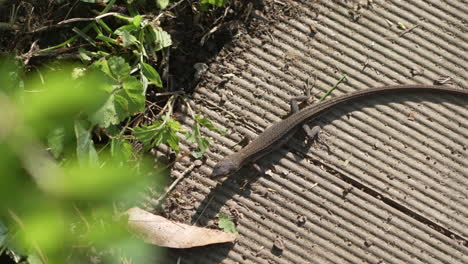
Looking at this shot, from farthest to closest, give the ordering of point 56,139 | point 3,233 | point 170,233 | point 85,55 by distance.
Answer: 1. point 170,233
2. point 85,55
3. point 3,233
4. point 56,139

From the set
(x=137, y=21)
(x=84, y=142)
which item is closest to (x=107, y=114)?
(x=84, y=142)

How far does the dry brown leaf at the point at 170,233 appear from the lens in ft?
8.23

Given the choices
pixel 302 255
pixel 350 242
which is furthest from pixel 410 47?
pixel 302 255

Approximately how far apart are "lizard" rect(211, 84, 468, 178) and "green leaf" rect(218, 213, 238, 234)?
11.6 inches

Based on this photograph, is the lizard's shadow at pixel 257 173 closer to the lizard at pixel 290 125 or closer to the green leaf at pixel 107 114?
the lizard at pixel 290 125

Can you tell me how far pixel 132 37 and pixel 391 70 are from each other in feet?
5.74

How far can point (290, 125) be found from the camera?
106 inches

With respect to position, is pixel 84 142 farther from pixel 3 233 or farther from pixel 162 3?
pixel 162 3

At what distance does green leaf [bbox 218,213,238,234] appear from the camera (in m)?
2.66

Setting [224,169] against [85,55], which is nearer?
[85,55]

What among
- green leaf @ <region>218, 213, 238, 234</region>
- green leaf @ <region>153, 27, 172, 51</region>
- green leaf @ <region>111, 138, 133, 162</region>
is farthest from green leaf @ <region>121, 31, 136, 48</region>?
green leaf @ <region>218, 213, 238, 234</region>

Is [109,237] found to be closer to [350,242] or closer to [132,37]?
[132,37]

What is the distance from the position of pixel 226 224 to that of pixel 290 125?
79cm

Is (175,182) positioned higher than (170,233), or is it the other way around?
(175,182)
